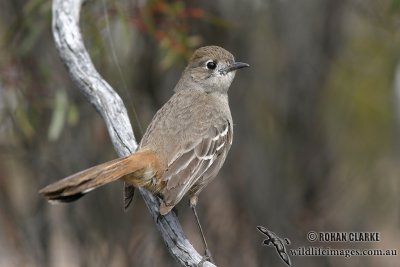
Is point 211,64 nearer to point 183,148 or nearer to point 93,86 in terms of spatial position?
point 183,148

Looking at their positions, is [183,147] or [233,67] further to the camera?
[233,67]

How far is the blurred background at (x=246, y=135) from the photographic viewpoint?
7.32 metres

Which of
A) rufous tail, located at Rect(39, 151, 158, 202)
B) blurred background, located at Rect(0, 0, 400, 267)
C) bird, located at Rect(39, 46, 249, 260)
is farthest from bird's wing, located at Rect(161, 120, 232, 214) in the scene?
blurred background, located at Rect(0, 0, 400, 267)

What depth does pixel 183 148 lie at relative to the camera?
5.17 metres

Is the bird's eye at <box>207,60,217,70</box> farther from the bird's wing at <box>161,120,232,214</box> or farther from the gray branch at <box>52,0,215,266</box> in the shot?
the gray branch at <box>52,0,215,266</box>

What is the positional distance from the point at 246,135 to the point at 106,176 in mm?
3711

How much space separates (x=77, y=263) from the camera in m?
7.62

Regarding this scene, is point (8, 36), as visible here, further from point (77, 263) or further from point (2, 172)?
point (77, 263)

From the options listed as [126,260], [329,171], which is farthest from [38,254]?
[329,171]

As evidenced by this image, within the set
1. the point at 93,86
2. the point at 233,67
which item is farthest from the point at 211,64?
the point at 93,86

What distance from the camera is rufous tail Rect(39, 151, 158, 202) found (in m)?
3.94

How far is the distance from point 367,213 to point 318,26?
2181mm

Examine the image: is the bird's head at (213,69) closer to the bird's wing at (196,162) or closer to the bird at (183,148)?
the bird at (183,148)

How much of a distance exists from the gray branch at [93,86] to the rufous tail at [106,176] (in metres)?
0.18
